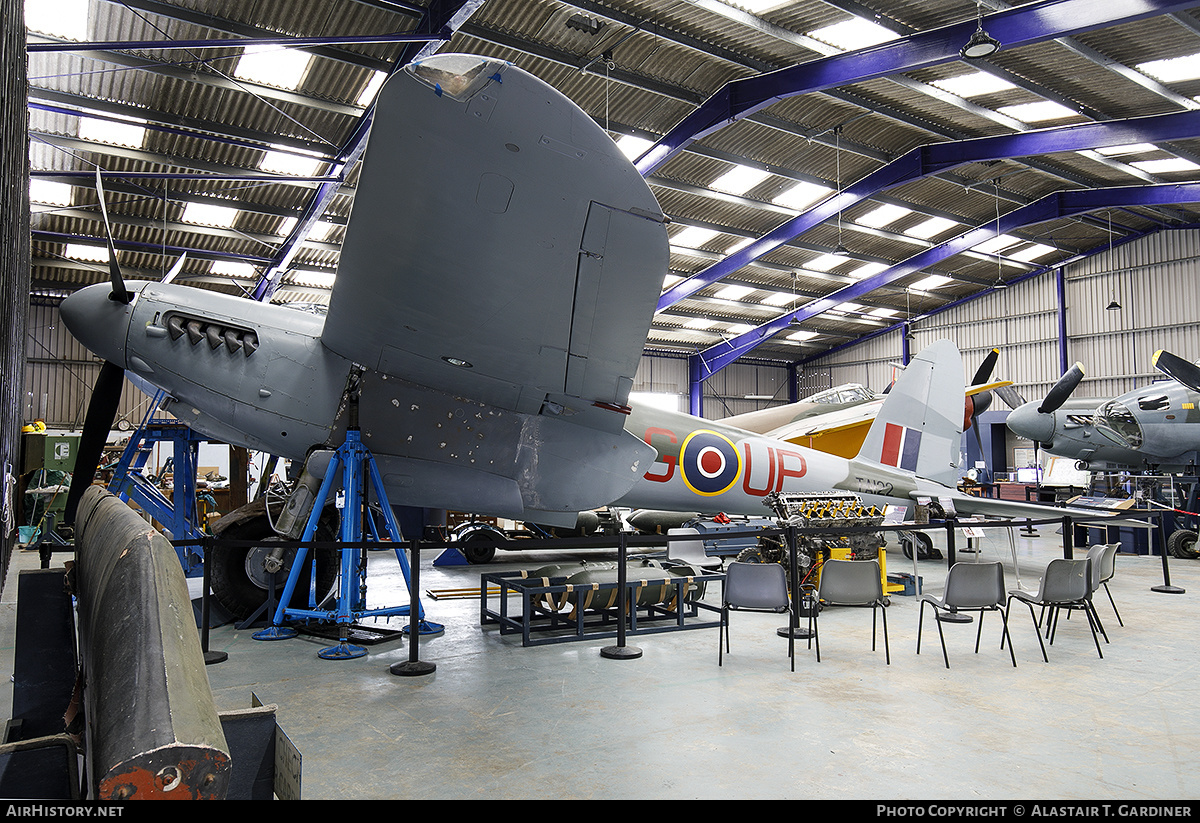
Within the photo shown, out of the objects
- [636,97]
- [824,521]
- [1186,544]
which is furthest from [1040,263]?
[824,521]

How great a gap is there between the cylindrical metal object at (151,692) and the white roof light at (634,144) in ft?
46.2

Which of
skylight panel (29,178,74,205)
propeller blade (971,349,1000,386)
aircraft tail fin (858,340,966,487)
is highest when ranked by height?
skylight panel (29,178,74,205)

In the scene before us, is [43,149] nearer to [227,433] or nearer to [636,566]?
[227,433]

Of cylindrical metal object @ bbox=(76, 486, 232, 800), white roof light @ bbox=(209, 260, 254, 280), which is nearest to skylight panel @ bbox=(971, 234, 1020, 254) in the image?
white roof light @ bbox=(209, 260, 254, 280)

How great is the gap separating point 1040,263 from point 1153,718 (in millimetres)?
28810

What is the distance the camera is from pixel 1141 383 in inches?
1008

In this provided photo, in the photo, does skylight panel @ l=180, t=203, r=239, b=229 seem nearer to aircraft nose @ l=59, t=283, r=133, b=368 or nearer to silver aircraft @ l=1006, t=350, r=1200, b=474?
aircraft nose @ l=59, t=283, r=133, b=368

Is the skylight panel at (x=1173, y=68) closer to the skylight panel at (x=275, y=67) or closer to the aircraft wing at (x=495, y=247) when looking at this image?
the aircraft wing at (x=495, y=247)

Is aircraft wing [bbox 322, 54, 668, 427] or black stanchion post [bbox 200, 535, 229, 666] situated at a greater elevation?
aircraft wing [bbox 322, 54, 668, 427]

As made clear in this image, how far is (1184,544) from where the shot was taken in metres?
12.2

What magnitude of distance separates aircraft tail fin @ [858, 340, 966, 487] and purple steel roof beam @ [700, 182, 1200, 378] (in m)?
12.8

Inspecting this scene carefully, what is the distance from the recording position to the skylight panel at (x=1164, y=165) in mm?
17753

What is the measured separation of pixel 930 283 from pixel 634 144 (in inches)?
748

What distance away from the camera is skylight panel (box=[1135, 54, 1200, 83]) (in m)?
12.6
